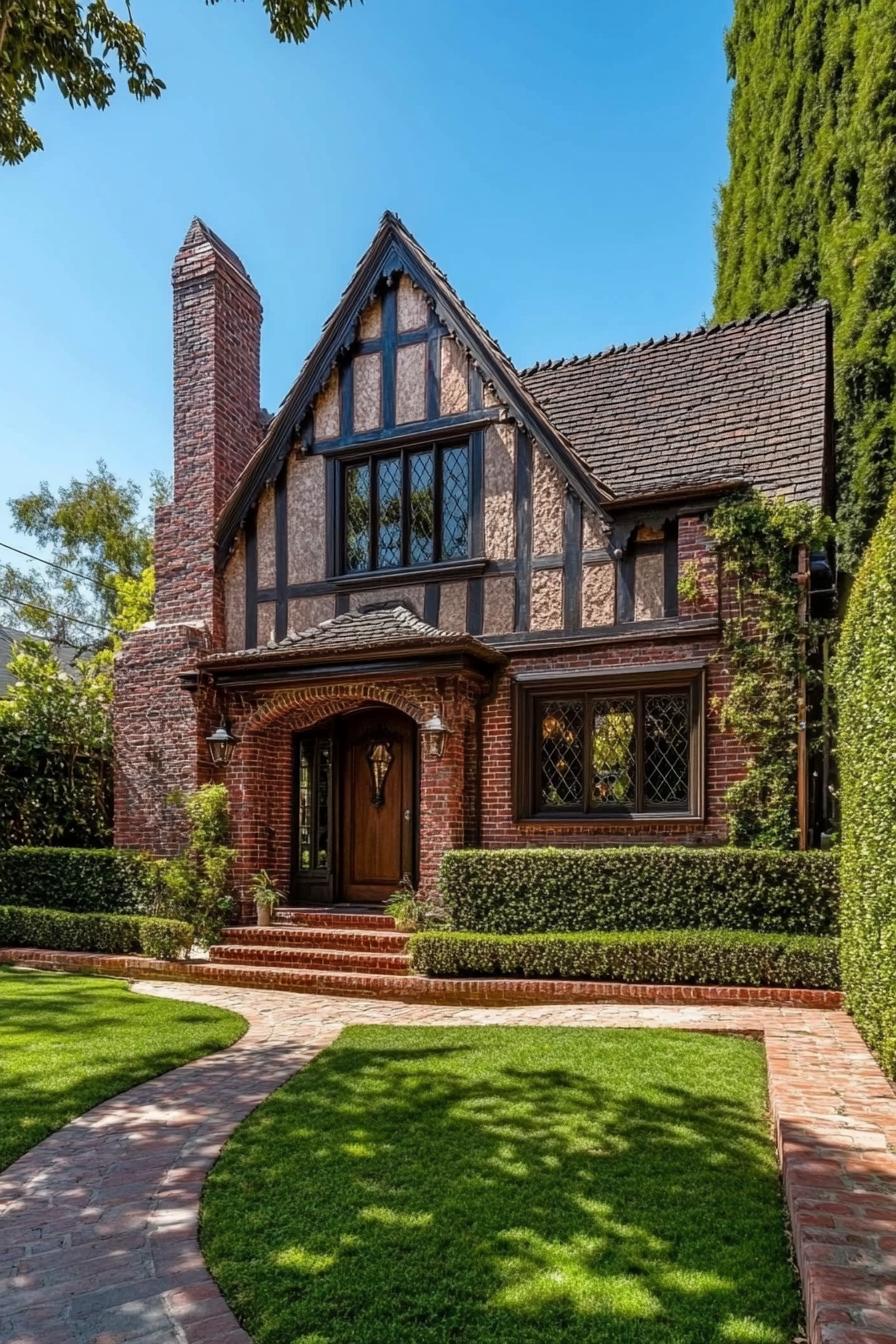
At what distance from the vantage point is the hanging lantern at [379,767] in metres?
11.1

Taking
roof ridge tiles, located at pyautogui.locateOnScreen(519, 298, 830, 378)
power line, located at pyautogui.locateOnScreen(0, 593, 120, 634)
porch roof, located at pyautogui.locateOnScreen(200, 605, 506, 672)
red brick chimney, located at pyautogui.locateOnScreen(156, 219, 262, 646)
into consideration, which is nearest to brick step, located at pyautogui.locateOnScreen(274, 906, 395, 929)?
porch roof, located at pyautogui.locateOnScreen(200, 605, 506, 672)

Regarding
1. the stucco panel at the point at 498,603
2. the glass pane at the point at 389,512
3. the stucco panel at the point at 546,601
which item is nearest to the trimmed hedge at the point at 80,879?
the glass pane at the point at 389,512

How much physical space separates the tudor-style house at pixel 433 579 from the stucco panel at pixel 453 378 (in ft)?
0.12

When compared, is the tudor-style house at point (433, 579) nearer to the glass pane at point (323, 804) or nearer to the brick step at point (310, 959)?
the glass pane at point (323, 804)

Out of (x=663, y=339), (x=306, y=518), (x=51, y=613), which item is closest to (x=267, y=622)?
(x=306, y=518)

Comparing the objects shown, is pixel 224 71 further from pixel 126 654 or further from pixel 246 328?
pixel 126 654

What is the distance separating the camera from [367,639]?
1016cm

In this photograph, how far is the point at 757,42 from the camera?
17.2 m

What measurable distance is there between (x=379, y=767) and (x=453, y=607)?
2335 mm

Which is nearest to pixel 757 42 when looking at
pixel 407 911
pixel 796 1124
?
pixel 407 911

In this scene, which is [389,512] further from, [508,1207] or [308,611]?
[508,1207]

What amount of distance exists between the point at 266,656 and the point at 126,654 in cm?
280

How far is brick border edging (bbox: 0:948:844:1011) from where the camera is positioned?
744 centimetres

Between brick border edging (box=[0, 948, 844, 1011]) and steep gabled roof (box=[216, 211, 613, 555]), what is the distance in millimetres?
5615
